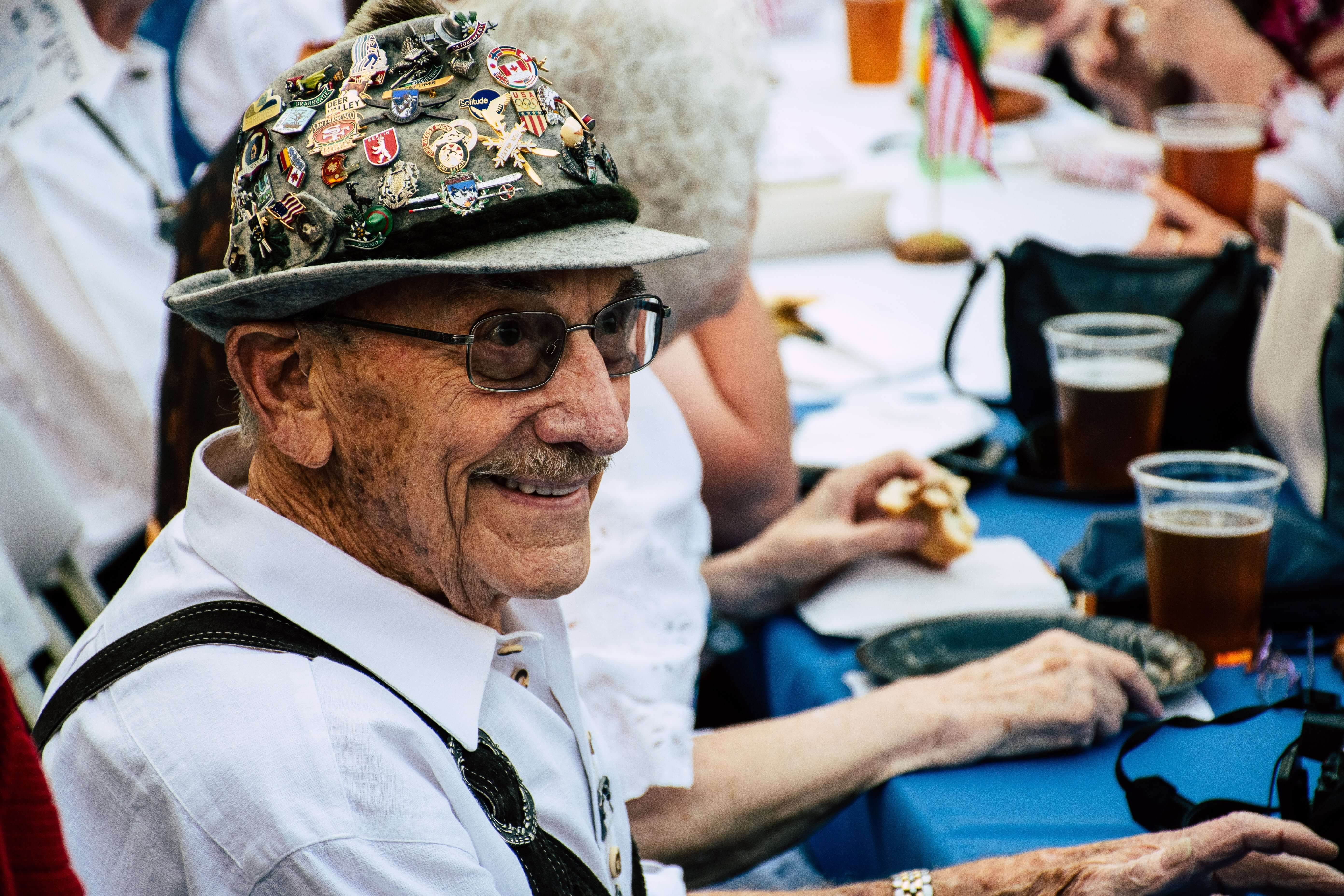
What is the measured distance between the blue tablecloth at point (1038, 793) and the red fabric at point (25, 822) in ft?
3.07

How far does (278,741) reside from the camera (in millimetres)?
849

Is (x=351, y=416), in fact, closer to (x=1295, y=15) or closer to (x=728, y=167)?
(x=728, y=167)

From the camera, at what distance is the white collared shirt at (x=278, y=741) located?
832 mm

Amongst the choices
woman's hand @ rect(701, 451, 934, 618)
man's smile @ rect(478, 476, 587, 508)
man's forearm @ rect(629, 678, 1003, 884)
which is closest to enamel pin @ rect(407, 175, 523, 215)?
man's smile @ rect(478, 476, 587, 508)

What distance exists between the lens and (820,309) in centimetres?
312

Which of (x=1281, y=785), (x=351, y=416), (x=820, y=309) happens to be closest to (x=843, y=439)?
(x=820, y=309)

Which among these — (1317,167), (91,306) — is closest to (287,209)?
(91,306)

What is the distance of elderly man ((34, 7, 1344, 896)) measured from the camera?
2.79 feet

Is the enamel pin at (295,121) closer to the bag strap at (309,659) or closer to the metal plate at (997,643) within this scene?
the bag strap at (309,659)

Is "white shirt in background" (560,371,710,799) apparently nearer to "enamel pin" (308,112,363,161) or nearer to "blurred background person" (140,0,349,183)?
"enamel pin" (308,112,363,161)

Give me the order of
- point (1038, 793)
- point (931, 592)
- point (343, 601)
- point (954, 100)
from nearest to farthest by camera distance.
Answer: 1. point (343, 601)
2. point (1038, 793)
3. point (931, 592)
4. point (954, 100)

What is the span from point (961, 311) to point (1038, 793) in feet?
3.58

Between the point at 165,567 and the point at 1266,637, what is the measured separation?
1.30 meters

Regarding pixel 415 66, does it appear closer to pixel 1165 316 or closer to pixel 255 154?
pixel 255 154
